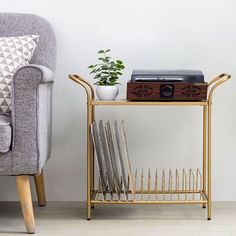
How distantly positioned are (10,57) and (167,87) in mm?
661

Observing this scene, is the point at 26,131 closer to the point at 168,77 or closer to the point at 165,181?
the point at 168,77

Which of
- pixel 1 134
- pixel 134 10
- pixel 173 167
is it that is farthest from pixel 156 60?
pixel 1 134

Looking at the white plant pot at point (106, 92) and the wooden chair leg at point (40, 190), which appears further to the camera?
the wooden chair leg at point (40, 190)

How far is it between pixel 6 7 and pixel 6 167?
3.02ft

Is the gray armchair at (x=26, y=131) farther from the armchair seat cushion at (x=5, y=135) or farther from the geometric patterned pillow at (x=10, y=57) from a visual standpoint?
the geometric patterned pillow at (x=10, y=57)

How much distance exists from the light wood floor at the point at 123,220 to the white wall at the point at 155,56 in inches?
9.7

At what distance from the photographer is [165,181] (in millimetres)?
2832

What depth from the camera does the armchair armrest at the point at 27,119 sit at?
221cm

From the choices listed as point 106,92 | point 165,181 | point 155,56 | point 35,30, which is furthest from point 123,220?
point 35,30

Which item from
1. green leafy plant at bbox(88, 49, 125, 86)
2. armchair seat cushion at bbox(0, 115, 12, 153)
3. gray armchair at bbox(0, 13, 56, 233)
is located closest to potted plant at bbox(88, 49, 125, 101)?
green leafy plant at bbox(88, 49, 125, 86)

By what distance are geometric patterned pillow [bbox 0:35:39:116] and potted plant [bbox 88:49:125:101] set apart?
0.91 ft

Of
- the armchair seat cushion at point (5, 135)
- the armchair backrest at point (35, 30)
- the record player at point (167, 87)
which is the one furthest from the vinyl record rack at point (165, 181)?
the armchair seat cushion at point (5, 135)

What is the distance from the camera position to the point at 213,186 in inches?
112

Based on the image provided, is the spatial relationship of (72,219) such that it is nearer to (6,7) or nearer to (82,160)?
(82,160)
